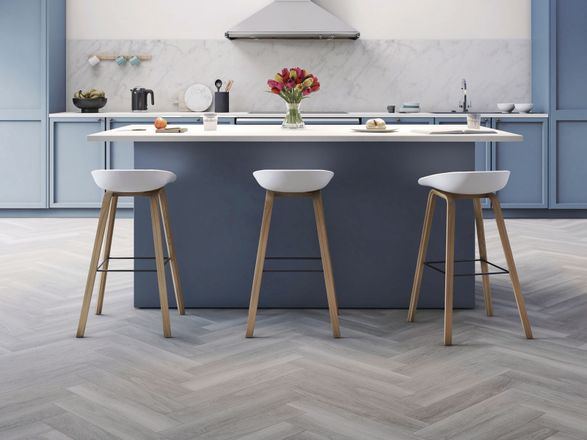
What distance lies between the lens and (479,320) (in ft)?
12.3

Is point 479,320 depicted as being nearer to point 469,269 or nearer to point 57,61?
point 469,269

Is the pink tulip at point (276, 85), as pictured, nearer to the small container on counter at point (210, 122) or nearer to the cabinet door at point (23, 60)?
the small container on counter at point (210, 122)

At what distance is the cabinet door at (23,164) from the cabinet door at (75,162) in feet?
0.32

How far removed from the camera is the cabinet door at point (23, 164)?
6.85m

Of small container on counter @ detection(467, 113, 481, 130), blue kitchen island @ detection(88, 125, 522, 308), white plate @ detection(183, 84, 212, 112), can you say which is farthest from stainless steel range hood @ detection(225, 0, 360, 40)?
blue kitchen island @ detection(88, 125, 522, 308)

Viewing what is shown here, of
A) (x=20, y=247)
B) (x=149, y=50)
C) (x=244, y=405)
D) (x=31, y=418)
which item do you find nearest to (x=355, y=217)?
(x=244, y=405)

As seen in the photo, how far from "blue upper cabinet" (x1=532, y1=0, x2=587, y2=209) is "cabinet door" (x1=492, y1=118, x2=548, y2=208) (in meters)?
0.07

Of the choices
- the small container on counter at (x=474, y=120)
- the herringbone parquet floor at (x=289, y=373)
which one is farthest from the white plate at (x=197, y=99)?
the small container on counter at (x=474, y=120)

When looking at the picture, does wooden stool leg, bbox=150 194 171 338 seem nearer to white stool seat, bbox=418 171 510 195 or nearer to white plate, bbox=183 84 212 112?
white stool seat, bbox=418 171 510 195

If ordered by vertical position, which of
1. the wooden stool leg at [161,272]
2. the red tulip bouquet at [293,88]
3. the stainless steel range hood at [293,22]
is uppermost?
the stainless steel range hood at [293,22]

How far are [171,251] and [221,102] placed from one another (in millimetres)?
3495

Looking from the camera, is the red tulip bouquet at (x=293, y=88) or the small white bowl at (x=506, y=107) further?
the small white bowl at (x=506, y=107)

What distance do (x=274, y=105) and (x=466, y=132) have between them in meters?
3.70

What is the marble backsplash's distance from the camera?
7309 millimetres
